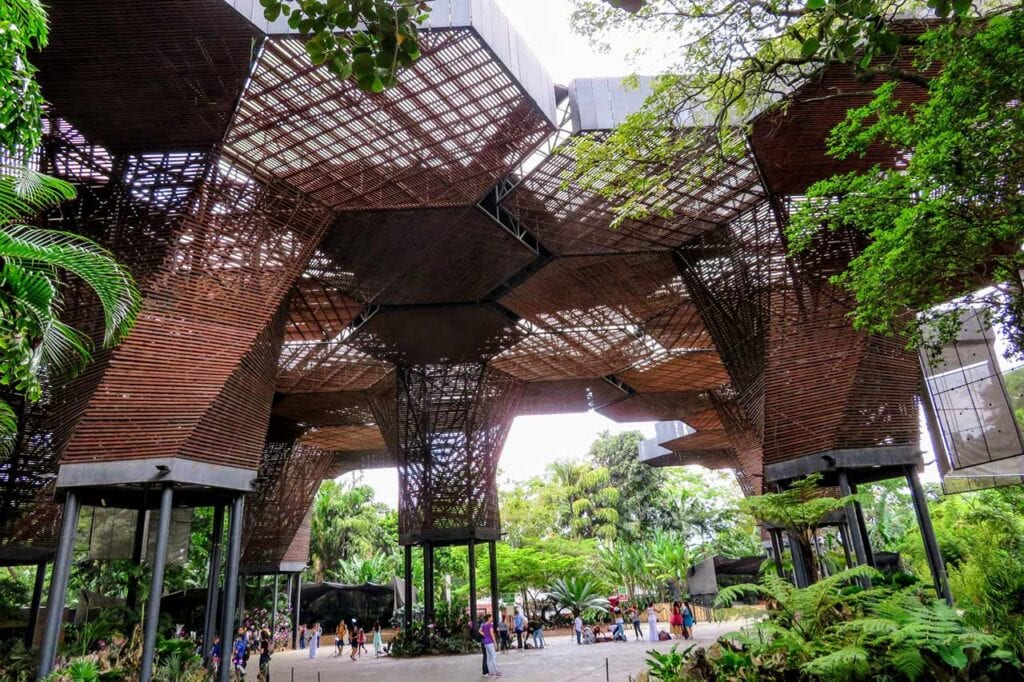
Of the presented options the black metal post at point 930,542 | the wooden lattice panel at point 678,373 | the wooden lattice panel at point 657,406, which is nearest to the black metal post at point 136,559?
the black metal post at point 930,542

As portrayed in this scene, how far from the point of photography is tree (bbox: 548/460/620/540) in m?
36.1

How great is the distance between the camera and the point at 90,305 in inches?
401

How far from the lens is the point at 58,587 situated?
27.8 ft

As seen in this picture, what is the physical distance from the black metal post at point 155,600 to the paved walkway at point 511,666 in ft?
6.34

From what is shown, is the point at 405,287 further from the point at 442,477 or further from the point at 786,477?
the point at 786,477

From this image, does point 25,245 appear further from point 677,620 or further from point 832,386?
point 677,620

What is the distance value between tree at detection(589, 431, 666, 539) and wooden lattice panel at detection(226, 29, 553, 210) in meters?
29.4

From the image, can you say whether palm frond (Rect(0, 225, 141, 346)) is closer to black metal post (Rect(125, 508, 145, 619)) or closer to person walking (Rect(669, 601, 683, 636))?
black metal post (Rect(125, 508, 145, 619))

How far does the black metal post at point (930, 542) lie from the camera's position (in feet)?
32.0

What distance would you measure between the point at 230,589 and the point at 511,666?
19.0 feet

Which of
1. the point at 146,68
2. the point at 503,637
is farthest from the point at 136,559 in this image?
the point at 146,68

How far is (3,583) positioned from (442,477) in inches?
601

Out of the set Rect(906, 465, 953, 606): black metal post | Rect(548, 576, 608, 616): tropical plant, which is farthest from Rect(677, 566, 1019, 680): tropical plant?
Rect(548, 576, 608, 616): tropical plant

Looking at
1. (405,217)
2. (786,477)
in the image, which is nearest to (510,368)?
(405,217)
